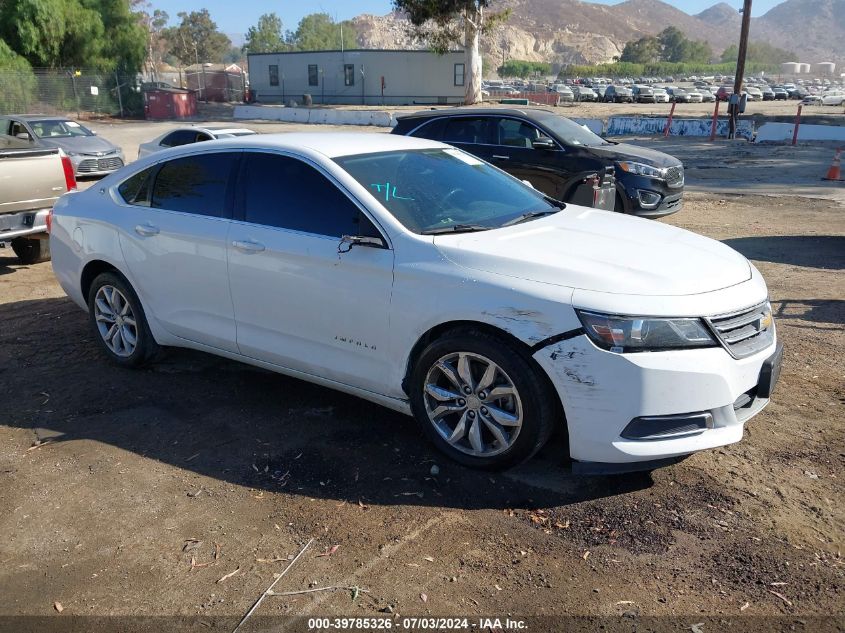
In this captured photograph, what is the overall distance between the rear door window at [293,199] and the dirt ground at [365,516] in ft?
3.99

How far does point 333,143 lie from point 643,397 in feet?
8.41

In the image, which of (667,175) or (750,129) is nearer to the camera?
(667,175)

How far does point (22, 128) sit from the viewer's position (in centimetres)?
1678

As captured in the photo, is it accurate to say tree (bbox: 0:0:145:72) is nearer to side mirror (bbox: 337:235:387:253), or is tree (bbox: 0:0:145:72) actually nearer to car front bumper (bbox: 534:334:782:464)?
side mirror (bbox: 337:235:387:253)

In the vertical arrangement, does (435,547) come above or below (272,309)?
below

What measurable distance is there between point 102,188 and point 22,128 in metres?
13.3

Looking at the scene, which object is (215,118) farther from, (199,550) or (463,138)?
(199,550)

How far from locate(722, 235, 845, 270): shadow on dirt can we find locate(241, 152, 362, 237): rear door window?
20.5 ft

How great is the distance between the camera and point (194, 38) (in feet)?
379

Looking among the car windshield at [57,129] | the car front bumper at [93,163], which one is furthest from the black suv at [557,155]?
the car windshield at [57,129]

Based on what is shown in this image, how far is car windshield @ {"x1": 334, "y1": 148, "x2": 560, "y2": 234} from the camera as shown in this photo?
426 cm

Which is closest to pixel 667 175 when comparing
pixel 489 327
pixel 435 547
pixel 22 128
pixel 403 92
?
pixel 489 327

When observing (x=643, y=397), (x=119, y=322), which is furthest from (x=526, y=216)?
(x=119, y=322)

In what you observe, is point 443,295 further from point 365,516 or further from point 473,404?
point 365,516
